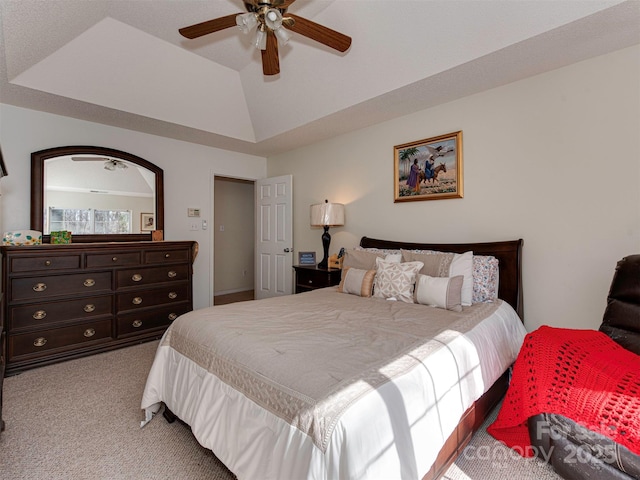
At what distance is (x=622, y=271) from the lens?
5.84ft

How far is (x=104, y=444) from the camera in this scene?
5.88 ft

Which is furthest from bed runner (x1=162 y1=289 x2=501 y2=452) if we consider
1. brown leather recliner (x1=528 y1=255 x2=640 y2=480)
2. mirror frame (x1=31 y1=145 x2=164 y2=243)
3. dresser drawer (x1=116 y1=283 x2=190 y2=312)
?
mirror frame (x1=31 y1=145 x2=164 y2=243)

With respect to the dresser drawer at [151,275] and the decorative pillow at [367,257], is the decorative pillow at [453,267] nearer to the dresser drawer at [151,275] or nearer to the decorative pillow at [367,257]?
the decorative pillow at [367,257]

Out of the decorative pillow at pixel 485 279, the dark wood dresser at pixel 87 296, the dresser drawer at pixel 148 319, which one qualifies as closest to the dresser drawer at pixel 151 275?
the dark wood dresser at pixel 87 296

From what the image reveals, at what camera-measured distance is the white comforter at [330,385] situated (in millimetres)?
994

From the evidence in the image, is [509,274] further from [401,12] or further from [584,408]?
[401,12]

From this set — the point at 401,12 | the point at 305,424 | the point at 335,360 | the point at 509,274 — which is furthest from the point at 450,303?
the point at 401,12

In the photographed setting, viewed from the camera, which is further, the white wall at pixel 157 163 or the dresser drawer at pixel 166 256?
the dresser drawer at pixel 166 256

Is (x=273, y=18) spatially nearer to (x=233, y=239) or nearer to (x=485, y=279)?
(x=485, y=279)

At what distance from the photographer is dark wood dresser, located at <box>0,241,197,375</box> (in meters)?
2.72

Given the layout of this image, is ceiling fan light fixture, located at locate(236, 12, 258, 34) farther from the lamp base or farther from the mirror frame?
the mirror frame

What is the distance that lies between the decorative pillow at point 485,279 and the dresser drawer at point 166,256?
3100mm

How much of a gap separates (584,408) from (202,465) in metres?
1.81

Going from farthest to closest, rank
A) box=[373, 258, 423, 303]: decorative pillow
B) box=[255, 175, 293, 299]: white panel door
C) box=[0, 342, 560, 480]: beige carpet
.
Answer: box=[255, 175, 293, 299]: white panel door
box=[373, 258, 423, 303]: decorative pillow
box=[0, 342, 560, 480]: beige carpet
